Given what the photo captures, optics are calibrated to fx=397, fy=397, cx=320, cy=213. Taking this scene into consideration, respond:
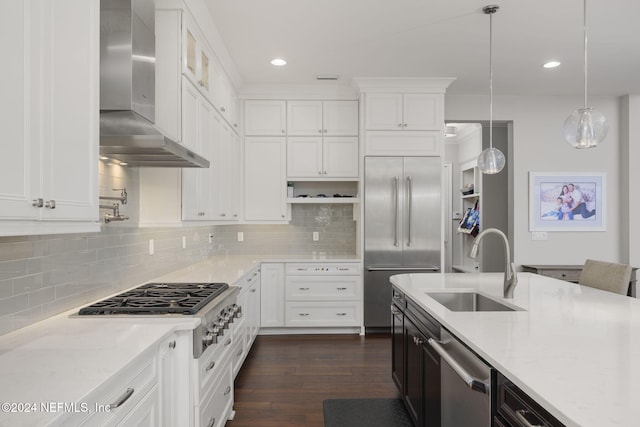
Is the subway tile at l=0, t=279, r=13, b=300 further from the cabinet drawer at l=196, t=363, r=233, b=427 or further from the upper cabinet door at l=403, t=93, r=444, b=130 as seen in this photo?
the upper cabinet door at l=403, t=93, r=444, b=130

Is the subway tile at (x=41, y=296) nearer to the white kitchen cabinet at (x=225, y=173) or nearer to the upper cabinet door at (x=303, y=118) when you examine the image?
the white kitchen cabinet at (x=225, y=173)

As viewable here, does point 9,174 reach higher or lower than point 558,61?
lower

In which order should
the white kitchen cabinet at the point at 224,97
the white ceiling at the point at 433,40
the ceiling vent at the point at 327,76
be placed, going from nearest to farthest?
the white ceiling at the point at 433,40
the white kitchen cabinet at the point at 224,97
the ceiling vent at the point at 327,76

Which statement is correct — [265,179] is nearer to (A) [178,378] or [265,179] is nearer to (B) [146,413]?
(A) [178,378]

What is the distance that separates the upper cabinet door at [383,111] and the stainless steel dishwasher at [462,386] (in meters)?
3.13

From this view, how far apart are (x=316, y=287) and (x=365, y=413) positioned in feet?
6.21

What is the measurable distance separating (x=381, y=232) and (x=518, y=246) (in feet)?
6.27

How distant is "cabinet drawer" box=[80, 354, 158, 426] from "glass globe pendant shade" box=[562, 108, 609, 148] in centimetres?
262

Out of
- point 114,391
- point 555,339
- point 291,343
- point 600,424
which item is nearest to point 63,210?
point 114,391

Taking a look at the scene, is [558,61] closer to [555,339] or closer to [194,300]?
[555,339]

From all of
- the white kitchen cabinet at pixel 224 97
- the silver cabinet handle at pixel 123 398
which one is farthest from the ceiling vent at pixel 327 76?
the silver cabinet handle at pixel 123 398

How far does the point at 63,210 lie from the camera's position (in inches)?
52.9

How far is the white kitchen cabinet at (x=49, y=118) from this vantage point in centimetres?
111

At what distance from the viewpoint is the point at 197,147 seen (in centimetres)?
295
